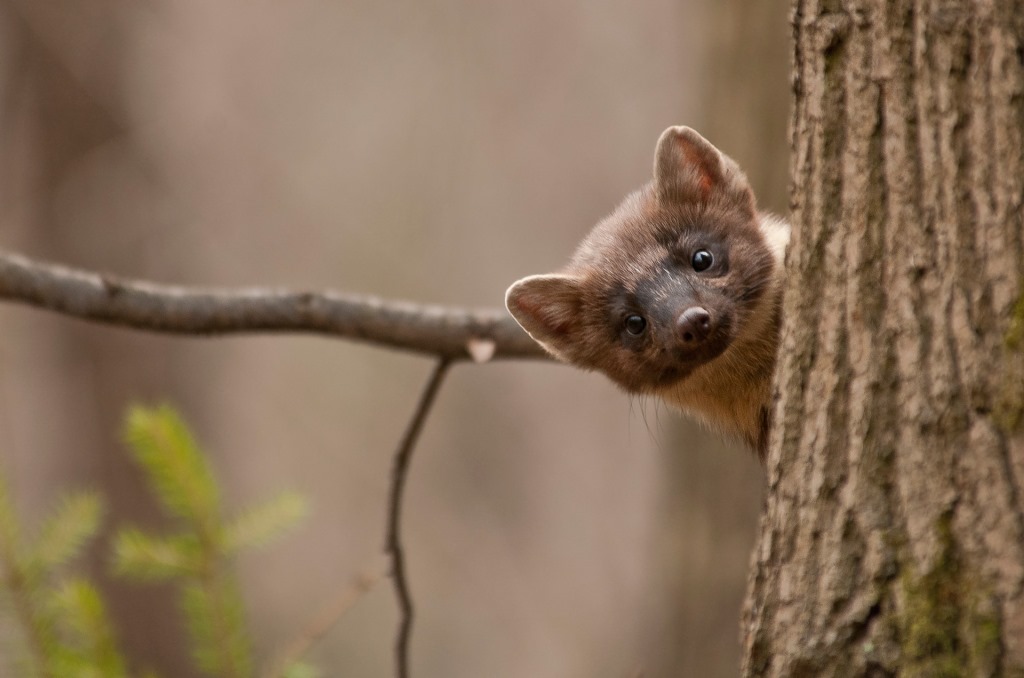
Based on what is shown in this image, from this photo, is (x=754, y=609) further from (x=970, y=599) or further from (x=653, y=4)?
(x=653, y=4)

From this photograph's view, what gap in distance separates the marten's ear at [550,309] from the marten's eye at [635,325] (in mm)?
235

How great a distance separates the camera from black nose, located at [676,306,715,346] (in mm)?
3867

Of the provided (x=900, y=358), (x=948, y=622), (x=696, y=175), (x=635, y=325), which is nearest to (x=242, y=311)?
(x=635, y=325)

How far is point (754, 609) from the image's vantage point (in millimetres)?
2434

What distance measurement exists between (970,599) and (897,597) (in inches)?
5.9

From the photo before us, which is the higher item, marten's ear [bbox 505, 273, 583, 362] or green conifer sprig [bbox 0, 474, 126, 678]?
marten's ear [bbox 505, 273, 583, 362]

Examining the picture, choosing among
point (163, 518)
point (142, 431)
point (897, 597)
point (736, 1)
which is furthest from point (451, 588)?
point (897, 597)

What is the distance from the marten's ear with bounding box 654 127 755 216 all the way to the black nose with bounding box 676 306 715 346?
70 centimetres

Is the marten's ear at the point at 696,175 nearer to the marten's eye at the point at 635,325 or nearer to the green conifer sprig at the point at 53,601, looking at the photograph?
the marten's eye at the point at 635,325

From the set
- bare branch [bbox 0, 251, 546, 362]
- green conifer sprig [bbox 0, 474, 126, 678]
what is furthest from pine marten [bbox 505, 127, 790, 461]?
green conifer sprig [bbox 0, 474, 126, 678]

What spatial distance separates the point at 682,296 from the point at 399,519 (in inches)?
52.1

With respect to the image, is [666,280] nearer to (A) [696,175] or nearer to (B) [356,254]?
(A) [696,175]

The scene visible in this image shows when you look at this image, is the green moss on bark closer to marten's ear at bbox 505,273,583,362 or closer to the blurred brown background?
marten's ear at bbox 505,273,583,362

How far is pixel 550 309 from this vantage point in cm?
450
